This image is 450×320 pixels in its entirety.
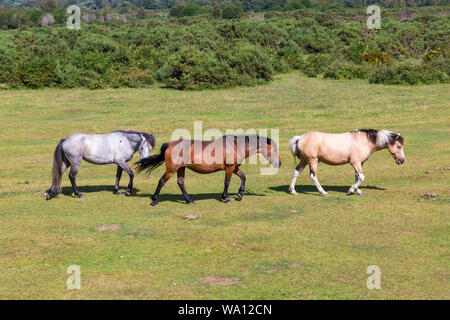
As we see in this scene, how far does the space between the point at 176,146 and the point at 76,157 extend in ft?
9.53

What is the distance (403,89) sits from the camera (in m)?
34.9

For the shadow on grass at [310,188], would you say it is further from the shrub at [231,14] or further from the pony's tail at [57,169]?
the shrub at [231,14]

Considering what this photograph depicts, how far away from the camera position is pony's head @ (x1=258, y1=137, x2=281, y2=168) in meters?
14.8

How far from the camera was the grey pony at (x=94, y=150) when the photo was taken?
50.7ft

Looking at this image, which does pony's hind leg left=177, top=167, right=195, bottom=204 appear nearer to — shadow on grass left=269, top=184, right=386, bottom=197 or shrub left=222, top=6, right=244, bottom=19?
shadow on grass left=269, top=184, right=386, bottom=197

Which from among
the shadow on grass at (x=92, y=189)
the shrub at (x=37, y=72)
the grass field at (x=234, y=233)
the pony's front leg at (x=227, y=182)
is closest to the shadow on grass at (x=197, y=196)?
the grass field at (x=234, y=233)

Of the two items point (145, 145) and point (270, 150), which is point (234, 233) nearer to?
point (270, 150)

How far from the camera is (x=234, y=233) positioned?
1227cm

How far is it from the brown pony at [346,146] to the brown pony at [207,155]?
115 centimetres

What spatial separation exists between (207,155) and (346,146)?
3701 millimetres

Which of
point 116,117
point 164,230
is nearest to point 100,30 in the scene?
point 116,117

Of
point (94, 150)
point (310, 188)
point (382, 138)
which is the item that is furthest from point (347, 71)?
point (94, 150)

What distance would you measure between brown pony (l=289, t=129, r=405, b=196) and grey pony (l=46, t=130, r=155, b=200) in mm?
4070
